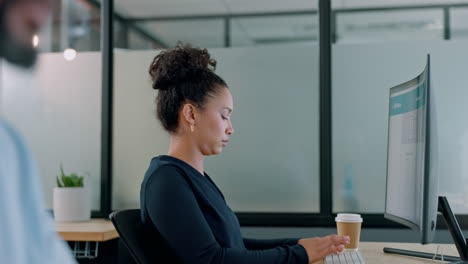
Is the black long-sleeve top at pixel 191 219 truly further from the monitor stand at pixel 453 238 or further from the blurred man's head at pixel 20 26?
the blurred man's head at pixel 20 26

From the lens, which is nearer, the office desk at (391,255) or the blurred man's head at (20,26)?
the blurred man's head at (20,26)

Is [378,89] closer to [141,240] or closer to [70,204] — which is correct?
[70,204]

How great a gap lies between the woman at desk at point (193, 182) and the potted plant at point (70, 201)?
1.50 metres

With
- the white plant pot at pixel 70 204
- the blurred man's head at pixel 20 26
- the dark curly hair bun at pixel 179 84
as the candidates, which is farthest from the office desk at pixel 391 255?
the white plant pot at pixel 70 204

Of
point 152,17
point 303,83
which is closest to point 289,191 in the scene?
point 303,83

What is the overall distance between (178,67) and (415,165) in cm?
62

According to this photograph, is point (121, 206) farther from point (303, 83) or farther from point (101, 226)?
point (303, 83)

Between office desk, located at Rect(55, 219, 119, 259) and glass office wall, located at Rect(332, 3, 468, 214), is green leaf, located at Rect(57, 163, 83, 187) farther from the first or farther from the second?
glass office wall, located at Rect(332, 3, 468, 214)

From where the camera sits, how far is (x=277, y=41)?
2.91 m

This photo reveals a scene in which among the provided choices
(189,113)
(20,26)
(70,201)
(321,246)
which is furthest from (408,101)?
(70,201)

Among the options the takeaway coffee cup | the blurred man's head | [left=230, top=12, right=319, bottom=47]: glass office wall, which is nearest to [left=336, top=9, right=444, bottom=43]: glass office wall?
[left=230, top=12, right=319, bottom=47]: glass office wall

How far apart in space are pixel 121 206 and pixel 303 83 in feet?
3.75

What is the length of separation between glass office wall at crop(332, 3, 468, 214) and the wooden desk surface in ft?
3.56

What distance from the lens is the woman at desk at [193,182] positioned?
120cm
